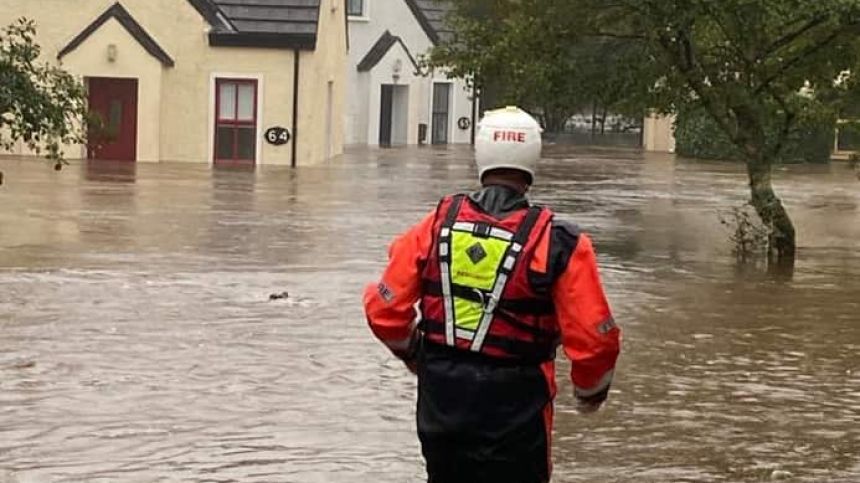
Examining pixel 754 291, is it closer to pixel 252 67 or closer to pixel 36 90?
pixel 36 90

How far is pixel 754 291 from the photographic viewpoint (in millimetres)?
15734

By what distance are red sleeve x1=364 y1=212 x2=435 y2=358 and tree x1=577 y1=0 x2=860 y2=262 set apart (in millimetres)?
12557

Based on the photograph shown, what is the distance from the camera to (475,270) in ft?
15.8

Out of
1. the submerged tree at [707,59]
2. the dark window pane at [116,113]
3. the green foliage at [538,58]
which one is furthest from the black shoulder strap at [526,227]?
the dark window pane at [116,113]

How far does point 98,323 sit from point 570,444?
507 cm

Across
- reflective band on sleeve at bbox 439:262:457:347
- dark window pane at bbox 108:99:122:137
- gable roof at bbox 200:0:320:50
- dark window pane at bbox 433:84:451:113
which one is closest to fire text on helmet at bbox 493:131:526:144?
reflective band on sleeve at bbox 439:262:457:347

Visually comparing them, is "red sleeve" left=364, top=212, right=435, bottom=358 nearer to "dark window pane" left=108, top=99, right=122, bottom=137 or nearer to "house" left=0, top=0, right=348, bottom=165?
"house" left=0, top=0, right=348, bottom=165

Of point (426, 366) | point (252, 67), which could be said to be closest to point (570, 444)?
point (426, 366)

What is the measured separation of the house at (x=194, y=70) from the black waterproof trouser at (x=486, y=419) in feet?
110

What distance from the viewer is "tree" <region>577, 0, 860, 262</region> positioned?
17.4m

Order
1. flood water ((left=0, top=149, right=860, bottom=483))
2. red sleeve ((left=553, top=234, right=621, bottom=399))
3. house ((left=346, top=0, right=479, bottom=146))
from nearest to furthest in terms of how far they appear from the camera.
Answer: red sleeve ((left=553, top=234, right=621, bottom=399)) → flood water ((left=0, top=149, right=860, bottom=483)) → house ((left=346, top=0, right=479, bottom=146))

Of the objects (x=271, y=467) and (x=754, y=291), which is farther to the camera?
(x=754, y=291)

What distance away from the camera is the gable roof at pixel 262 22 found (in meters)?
38.0

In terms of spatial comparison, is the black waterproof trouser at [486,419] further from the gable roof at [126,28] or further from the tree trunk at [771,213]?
the gable roof at [126,28]
